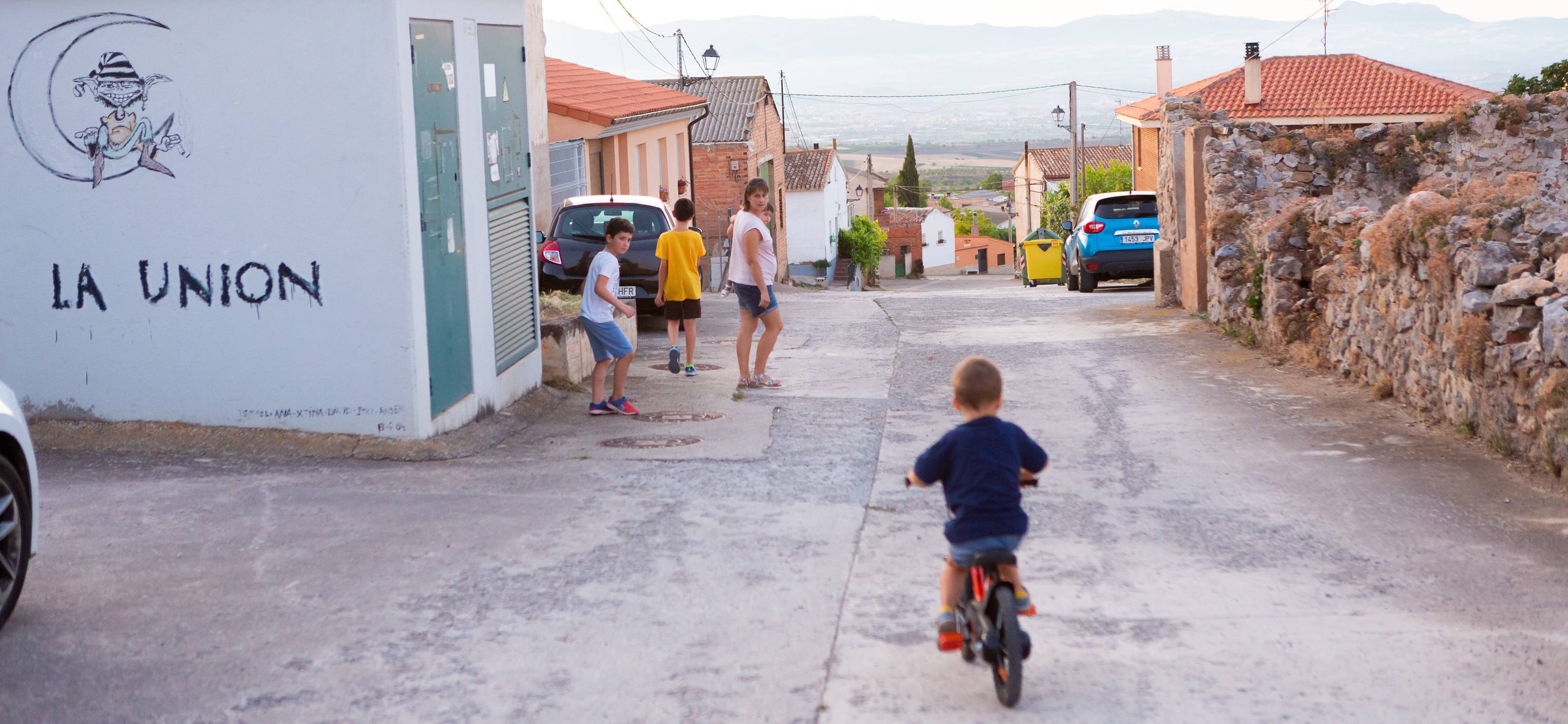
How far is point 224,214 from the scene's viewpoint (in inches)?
322

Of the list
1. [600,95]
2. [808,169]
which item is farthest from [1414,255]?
[808,169]

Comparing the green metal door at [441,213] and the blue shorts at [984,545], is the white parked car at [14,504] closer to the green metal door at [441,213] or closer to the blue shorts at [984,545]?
the green metal door at [441,213]

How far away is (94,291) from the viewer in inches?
327

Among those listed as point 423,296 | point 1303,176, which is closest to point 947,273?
point 1303,176

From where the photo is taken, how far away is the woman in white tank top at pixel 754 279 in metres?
10.5

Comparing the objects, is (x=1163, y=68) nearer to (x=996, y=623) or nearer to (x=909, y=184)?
(x=996, y=623)

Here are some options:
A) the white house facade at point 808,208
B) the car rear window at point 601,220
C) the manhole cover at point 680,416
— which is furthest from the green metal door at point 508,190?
the white house facade at point 808,208

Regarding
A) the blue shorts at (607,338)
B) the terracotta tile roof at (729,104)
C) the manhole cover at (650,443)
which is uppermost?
the terracotta tile roof at (729,104)

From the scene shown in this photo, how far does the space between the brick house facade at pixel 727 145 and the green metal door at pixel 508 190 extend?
2711cm

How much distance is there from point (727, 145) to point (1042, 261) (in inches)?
518

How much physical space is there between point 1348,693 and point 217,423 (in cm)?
642

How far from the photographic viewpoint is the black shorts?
11648 mm

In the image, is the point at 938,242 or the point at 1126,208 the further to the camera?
the point at 938,242

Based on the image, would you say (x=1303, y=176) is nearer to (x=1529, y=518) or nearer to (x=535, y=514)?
(x=1529, y=518)
